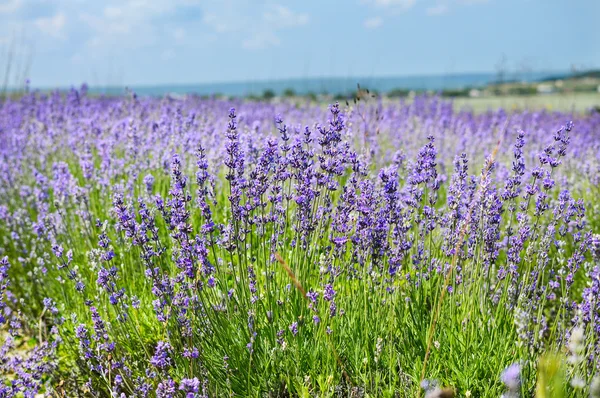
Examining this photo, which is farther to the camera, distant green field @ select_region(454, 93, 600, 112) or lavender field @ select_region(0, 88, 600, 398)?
distant green field @ select_region(454, 93, 600, 112)

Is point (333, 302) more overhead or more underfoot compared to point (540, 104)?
more underfoot

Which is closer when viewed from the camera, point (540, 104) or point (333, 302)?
point (333, 302)

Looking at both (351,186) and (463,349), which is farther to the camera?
(351,186)

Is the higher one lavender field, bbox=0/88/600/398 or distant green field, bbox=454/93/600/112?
distant green field, bbox=454/93/600/112

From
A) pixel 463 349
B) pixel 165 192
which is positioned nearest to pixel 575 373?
pixel 463 349

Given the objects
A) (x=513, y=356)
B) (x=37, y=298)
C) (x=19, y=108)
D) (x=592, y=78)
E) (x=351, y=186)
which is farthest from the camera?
(x=592, y=78)

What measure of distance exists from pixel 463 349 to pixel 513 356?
0.76 ft

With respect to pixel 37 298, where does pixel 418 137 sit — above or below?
above

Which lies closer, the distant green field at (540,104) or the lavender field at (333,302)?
the lavender field at (333,302)

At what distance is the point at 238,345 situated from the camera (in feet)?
9.55

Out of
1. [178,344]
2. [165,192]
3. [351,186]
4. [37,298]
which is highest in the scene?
[351,186]

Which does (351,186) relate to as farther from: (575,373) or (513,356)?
(575,373)

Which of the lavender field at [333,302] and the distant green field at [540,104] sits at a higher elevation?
the distant green field at [540,104]

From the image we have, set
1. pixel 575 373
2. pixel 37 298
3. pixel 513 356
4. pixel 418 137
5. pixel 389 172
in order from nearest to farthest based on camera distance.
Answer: pixel 575 373, pixel 513 356, pixel 389 172, pixel 37 298, pixel 418 137
